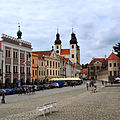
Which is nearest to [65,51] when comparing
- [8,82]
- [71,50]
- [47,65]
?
[71,50]

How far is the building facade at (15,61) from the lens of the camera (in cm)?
5522

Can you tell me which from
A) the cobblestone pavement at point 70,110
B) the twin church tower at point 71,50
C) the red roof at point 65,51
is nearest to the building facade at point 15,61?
the cobblestone pavement at point 70,110

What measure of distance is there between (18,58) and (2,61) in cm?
698

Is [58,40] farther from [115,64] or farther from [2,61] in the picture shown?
[2,61]

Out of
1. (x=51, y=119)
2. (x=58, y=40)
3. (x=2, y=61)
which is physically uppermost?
(x=58, y=40)

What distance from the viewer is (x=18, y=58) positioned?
6038cm

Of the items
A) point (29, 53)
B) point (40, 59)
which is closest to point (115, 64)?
point (40, 59)

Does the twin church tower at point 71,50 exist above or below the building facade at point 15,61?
above

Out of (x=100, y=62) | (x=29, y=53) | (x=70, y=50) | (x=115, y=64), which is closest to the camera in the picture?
(x=29, y=53)

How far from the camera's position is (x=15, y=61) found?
59125mm

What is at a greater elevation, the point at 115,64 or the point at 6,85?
the point at 115,64

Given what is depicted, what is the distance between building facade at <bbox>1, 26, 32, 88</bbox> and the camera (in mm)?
55219

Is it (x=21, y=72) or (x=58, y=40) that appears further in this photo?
(x=58, y=40)

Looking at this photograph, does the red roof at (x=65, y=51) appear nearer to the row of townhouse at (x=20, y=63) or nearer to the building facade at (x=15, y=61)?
the row of townhouse at (x=20, y=63)
